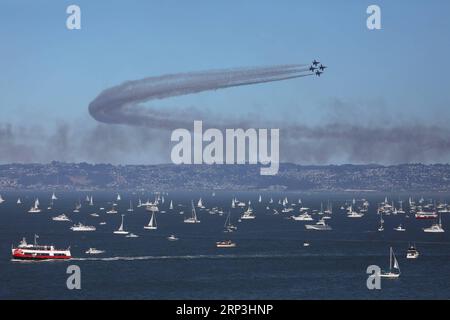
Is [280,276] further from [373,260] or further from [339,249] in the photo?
[339,249]

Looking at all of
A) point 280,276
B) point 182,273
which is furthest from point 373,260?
point 182,273

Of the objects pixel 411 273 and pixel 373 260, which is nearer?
pixel 411 273
